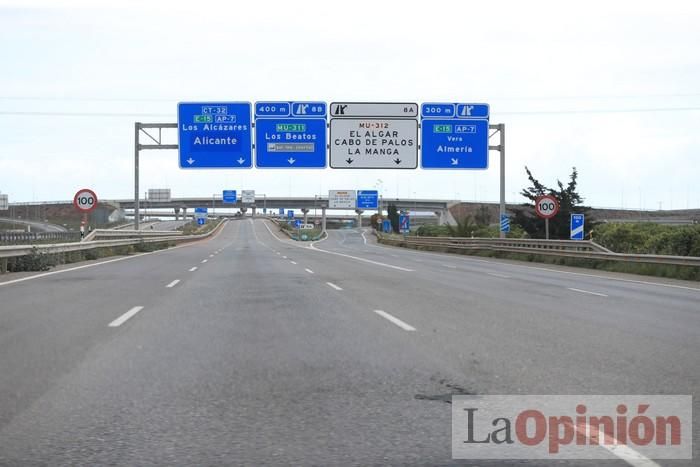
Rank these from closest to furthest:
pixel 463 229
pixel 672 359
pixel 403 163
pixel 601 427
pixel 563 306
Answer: pixel 601 427, pixel 672 359, pixel 563 306, pixel 403 163, pixel 463 229

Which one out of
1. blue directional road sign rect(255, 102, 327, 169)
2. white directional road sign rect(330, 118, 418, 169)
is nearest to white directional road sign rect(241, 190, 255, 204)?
blue directional road sign rect(255, 102, 327, 169)

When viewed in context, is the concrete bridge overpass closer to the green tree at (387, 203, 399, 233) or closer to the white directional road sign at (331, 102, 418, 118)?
the green tree at (387, 203, 399, 233)

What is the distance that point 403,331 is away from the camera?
9188 millimetres

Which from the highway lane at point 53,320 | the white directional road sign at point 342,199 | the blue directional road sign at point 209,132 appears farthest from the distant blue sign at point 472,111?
the white directional road sign at point 342,199

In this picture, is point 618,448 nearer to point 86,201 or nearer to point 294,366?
point 294,366

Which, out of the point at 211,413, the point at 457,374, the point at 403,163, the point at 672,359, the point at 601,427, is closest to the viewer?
the point at 601,427

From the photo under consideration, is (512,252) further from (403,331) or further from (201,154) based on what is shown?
(403,331)

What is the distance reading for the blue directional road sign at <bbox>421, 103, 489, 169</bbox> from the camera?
33.7m

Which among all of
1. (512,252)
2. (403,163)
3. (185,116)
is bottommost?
(512,252)

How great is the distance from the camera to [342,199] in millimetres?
85562

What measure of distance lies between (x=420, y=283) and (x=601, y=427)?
12.3 meters

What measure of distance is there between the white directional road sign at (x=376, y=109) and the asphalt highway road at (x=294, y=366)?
20.5 m

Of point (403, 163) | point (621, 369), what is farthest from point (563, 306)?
point (403, 163)

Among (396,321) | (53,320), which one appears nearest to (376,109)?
(396,321)
